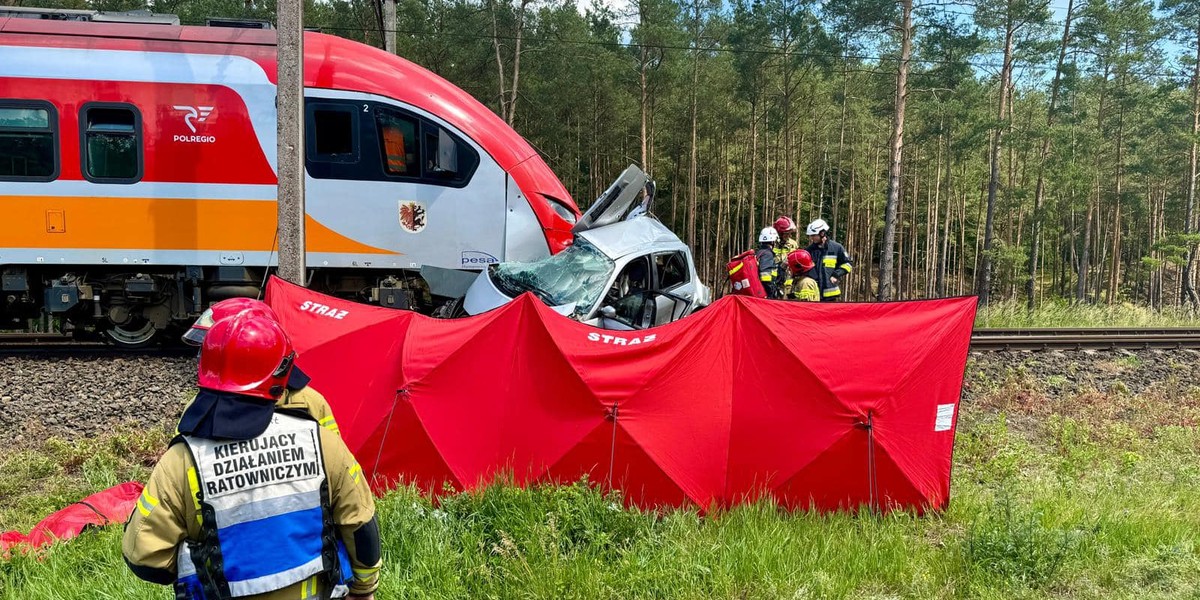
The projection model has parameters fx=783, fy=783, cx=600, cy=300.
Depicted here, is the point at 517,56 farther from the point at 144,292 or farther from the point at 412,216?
the point at 144,292

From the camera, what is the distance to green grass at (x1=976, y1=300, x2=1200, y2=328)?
17250 millimetres

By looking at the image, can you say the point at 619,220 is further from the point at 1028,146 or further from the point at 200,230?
the point at 1028,146

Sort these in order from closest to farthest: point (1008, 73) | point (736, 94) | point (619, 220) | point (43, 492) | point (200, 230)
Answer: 1. point (43, 492)
2. point (619, 220)
3. point (200, 230)
4. point (1008, 73)
5. point (736, 94)

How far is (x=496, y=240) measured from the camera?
1045 centimetres

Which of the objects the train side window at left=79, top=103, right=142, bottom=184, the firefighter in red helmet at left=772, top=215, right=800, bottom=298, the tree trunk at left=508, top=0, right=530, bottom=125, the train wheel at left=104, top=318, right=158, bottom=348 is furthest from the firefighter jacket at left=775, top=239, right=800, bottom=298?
the tree trunk at left=508, top=0, right=530, bottom=125

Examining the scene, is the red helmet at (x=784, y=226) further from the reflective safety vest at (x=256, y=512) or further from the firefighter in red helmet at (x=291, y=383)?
the reflective safety vest at (x=256, y=512)

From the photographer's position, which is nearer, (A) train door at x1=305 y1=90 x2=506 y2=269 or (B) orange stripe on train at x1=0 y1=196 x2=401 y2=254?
(B) orange stripe on train at x1=0 y1=196 x2=401 y2=254

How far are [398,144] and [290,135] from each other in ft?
8.80

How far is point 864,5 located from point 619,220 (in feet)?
48.3

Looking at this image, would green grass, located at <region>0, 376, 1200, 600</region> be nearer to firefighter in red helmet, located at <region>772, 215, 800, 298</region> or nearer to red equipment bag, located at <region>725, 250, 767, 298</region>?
red equipment bag, located at <region>725, 250, 767, 298</region>

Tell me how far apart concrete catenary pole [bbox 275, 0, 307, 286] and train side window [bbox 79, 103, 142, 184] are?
3.21 metres

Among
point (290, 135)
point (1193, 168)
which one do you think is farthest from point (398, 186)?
point (1193, 168)

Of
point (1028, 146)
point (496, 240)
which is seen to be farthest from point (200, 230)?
point (1028, 146)

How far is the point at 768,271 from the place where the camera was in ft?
29.7
